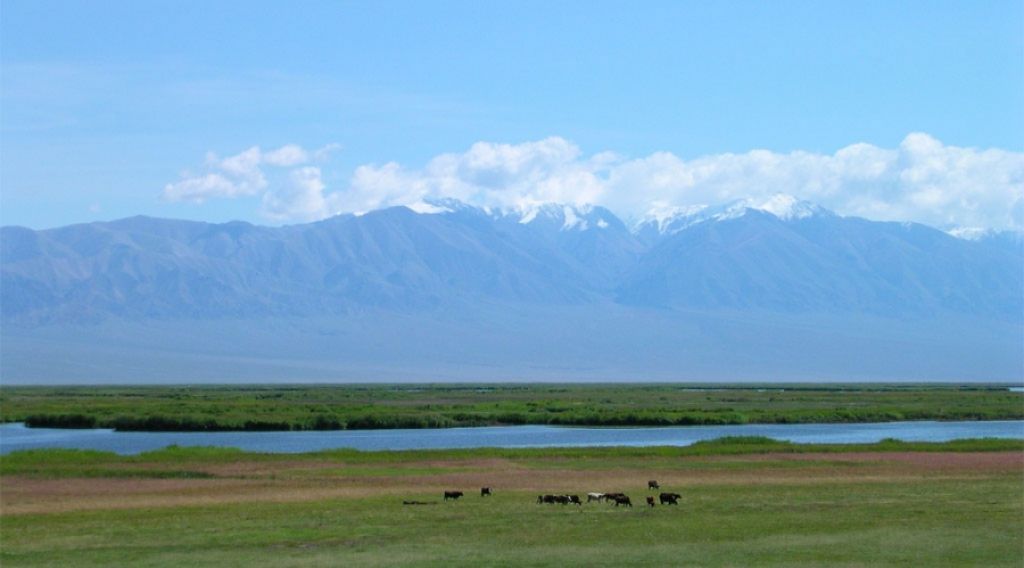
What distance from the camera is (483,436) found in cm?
7300

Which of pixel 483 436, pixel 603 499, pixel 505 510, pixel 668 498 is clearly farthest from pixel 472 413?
pixel 505 510

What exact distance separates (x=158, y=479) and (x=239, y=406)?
185 ft

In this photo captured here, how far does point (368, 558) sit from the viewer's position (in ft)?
87.6

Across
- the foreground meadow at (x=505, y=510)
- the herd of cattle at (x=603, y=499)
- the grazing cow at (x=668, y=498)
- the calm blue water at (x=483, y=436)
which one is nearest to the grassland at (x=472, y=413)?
the calm blue water at (x=483, y=436)

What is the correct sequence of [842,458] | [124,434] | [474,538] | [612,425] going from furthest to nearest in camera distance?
[612,425]
[124,434]
[842,458]
[474,538]

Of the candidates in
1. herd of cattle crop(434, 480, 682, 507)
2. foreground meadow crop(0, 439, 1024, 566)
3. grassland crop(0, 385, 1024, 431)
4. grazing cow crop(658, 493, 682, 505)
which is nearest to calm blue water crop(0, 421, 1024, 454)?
grassland crop(0, 385, 1024, 431)

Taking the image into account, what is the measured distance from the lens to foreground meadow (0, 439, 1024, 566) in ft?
88.7

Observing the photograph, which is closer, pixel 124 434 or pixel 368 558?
pixel 368 558

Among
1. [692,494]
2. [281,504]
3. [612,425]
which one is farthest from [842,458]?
[612,425]

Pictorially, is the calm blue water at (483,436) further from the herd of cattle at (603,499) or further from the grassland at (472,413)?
the herd of cattle at (603,499)

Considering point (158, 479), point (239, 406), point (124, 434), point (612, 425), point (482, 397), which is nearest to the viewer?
point (158, 479)

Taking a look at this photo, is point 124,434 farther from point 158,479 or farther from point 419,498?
point 419,498

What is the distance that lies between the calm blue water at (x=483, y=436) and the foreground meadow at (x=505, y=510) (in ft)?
41.5

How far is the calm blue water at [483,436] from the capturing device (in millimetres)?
65625
